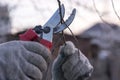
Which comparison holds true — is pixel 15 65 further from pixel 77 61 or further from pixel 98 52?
pixel 98 52

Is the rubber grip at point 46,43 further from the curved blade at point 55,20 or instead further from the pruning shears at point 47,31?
the curved blade at point 55,20

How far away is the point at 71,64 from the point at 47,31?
0.23 meters

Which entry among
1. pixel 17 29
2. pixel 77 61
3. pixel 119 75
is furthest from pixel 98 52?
pixel 77 61

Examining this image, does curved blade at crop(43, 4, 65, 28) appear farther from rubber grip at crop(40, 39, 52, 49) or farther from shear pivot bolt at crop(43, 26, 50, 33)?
rubber grip at crop(40, 39, 52, 49)

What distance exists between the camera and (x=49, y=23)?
2.79 metres

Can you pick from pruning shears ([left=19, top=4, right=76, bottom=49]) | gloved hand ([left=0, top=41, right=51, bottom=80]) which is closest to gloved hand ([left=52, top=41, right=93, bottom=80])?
pruning shears ([left=19, top=4, right=76, bottom=49])

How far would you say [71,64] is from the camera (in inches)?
111

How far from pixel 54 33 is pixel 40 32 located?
0.10m

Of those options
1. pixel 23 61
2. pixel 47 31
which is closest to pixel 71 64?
pixel 47 31

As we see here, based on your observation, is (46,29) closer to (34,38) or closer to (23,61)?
(34,38)

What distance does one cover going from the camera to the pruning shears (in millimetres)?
2645

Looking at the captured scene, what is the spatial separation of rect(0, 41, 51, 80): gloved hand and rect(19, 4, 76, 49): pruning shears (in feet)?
0.20

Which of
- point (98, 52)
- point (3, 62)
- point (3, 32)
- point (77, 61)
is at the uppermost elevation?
point (3, 62)

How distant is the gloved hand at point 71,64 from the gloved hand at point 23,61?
0.76 feet
